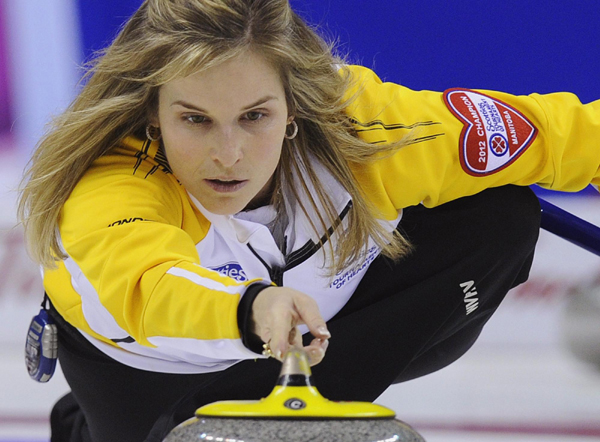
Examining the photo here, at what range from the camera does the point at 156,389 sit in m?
1.18

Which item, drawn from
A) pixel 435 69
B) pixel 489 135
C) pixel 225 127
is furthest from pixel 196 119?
pixel 435 69

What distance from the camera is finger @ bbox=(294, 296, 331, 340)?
25.1 inches

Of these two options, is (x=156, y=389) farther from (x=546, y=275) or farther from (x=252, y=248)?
(x=546, y=275)

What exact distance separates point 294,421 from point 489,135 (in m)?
0.67

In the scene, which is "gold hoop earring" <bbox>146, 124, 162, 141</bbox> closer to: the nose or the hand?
the nose

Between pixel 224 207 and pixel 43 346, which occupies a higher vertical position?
pixel 224 207

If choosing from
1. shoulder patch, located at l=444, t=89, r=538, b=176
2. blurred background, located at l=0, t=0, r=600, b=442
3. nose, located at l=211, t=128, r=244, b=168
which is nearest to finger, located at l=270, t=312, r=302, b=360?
nose, located at l=211, t=128, r=244, b=168

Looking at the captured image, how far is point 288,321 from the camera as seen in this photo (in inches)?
25.2

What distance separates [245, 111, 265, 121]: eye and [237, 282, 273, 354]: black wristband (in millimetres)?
304

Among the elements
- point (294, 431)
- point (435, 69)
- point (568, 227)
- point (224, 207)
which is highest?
point (435, 69)

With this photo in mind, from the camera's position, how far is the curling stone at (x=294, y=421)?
573mm

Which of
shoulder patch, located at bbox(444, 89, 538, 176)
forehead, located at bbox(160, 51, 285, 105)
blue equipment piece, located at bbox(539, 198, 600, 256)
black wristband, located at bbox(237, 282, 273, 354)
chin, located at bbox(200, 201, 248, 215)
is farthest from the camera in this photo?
blue equipment piece, located at bbox(539, 198, 600, 256)

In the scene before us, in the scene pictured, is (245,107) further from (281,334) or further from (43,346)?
(43,346)

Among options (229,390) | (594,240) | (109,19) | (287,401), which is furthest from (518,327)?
(287,401)
